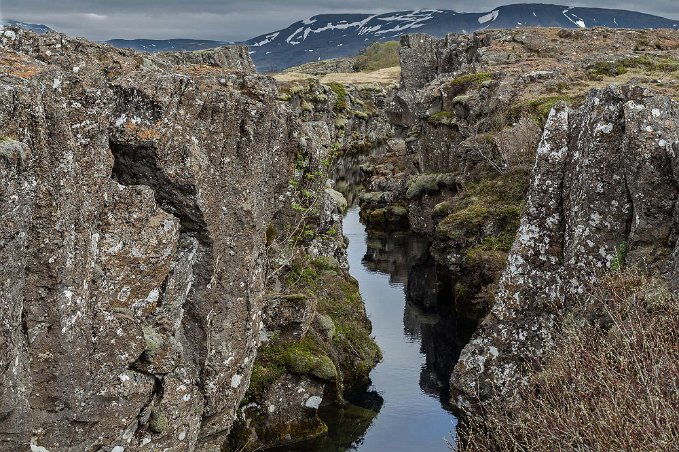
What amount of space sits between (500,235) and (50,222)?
25382 millimetres

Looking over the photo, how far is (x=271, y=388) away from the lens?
28.1 metres

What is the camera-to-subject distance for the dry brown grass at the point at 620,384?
40.2 feet

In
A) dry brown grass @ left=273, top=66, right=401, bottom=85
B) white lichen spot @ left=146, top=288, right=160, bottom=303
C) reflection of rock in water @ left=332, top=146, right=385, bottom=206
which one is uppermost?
white lichen spot @ left=146, top=288, right=160, bottom=303

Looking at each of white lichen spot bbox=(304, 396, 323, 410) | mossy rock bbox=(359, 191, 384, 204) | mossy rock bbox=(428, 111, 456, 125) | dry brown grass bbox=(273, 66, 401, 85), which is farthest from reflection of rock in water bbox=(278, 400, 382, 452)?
dry brown grass bbox=(273, 66, 401, 85)

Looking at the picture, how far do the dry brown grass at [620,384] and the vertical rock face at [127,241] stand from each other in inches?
330

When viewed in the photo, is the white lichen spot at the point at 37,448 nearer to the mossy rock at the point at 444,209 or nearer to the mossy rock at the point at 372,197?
the mossy rock at the point at 444,209

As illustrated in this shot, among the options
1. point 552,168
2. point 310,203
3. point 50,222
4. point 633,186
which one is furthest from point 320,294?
point 50,222

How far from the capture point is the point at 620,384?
1348cm

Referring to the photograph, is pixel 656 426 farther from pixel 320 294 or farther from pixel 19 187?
pixel 320 294

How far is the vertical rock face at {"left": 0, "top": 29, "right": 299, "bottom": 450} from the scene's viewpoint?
1560cm

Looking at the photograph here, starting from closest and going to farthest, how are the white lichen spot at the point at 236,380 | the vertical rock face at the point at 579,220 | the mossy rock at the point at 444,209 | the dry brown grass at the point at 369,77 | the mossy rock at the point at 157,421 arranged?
the mossy rock at the point at 157,421 < the vertical rock face at the point at 579,220 < the white lichen spot at the point at 236,380 < the mossy rock at the point at 444,209 < the dry brown grass at the point at 369,77

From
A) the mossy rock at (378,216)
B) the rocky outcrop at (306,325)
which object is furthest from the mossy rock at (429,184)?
the rocky outcrop at (306,325)

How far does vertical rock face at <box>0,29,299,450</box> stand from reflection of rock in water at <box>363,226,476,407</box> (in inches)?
492

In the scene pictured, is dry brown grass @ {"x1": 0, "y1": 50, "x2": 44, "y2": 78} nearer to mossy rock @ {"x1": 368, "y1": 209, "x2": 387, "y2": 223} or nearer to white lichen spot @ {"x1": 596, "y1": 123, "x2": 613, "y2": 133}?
white lichen spot @ {"x1": 596, "y1": 123, "x2": 613, "y2": 133}
